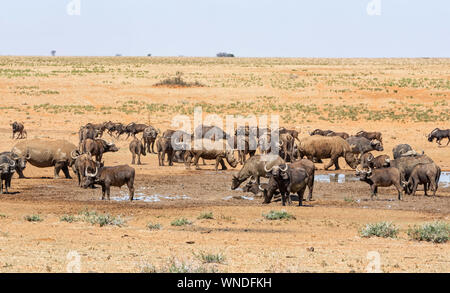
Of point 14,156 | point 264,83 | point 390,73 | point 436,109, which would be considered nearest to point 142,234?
point 14,156

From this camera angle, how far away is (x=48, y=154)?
2592cm

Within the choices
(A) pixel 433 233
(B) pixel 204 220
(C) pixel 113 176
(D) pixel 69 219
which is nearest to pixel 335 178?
(C) pixel 113 176

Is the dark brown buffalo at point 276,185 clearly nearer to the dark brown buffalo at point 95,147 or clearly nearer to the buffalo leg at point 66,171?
the buffalo leg at point 66,171

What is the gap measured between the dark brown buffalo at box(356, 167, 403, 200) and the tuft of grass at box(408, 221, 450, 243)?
20.6 ft

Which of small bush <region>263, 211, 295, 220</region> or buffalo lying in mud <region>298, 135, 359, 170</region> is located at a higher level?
small bush <region>263, 211, 295, 220</region>

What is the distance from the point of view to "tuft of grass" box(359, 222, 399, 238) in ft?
48.6

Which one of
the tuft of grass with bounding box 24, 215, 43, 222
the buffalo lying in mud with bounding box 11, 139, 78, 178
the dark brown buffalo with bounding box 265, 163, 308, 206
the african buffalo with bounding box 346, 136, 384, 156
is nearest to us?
the tuft of grass with bounding box 24, 215, 43, 222

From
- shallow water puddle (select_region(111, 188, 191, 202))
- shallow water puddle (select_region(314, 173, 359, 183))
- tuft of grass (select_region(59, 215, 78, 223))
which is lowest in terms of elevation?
shallow water puddle (select_region(314, 173, 359, 183))

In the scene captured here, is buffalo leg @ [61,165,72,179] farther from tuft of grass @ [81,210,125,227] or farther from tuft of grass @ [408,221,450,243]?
tuft of grass @ [408,221,450,243]

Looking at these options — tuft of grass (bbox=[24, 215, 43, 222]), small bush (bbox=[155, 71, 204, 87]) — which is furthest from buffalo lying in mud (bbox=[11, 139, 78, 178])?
small bush (bbox=[155, 71, 204, 87])

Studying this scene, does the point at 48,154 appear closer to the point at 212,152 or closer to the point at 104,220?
the point at 212,152

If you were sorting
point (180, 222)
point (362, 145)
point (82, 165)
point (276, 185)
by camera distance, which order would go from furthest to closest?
point (362, 145), point (82, 165), point (276, 185), point (180, 222)

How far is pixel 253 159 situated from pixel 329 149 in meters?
8.68

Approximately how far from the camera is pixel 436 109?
2100 inches
